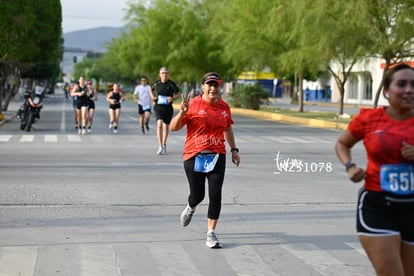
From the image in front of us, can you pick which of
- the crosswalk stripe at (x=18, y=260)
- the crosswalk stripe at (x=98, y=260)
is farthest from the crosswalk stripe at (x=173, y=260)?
the crosswalk stripe at (x=18, y=260)

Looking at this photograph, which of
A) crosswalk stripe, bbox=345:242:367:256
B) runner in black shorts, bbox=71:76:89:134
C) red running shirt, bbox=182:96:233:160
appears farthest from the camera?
runner in black shorts, bbox=71:76:89:134

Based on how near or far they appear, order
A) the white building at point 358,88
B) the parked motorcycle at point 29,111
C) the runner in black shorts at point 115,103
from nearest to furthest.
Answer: the runner in black shorts at point 115,103
the parked motorcycle at point 29,111
the white building at point 358,88

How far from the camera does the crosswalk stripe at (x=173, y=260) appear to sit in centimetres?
723

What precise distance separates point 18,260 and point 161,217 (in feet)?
9.20

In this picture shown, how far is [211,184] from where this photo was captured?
27.7 ft

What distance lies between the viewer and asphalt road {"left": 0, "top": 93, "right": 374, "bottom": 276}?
7.54 metres

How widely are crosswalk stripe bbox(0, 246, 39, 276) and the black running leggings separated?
1.68 meters

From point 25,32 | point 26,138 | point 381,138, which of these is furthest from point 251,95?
point 381,138

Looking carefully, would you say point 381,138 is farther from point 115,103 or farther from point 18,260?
point 115,103

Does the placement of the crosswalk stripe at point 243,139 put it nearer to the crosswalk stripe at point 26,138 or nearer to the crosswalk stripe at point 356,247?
the crosswalk stripe at point 26,138

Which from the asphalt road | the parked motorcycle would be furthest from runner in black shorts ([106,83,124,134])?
the asphalt road

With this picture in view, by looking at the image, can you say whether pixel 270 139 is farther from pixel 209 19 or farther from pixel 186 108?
pixel 209 19

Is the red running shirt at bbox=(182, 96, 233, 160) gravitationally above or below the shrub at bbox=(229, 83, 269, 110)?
above

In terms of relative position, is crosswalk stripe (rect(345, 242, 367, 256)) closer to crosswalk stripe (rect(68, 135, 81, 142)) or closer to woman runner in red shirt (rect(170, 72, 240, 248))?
woman runner in red shirt (rect(170, 72, 240, 248))
